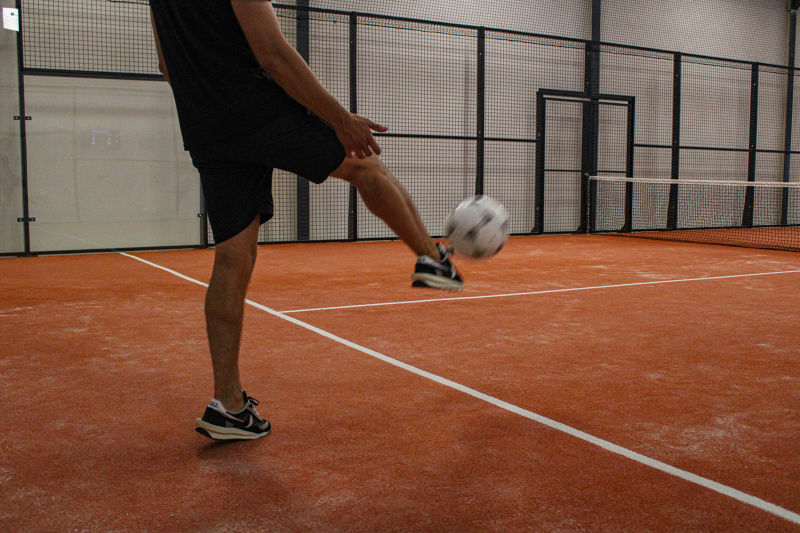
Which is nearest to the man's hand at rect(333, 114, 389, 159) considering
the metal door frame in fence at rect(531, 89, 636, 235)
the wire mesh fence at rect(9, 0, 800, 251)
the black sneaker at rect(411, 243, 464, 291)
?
the black sneaker at rect(411, 243, 464, 291)

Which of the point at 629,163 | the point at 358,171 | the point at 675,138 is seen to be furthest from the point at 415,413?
the point at 675,138

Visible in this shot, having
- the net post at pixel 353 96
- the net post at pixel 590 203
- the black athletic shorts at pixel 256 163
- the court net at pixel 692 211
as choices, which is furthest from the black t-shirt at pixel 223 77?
the net post at pixel 590 203

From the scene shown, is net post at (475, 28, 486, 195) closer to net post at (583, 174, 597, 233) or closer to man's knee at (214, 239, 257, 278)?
net post at (583, 174, 597, 233)

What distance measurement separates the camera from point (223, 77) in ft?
6.83

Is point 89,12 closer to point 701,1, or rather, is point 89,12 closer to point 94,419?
point 94,419

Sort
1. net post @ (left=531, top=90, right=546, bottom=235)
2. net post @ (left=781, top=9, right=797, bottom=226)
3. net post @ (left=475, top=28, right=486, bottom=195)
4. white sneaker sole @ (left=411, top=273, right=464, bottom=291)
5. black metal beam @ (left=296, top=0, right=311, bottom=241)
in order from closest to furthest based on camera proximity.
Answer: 1. white sneaker sole @ (left=411, top=273, right=464, bottom=291)
2. black metal beam @ (left=296, top=0, right=311, bottom=241)
3. net post @ (left=475, top=28, right=486, bottom=195)
4. net post @ (left=531, top=90, right=546, bottom=235)
5. net post @ (left=781, top=9, right=797, bottom=226)

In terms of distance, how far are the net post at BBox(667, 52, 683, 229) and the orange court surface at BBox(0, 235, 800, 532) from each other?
24.7 feet

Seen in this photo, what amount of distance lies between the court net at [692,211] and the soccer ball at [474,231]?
900 centimetres

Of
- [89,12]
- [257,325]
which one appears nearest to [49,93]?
[89,12]

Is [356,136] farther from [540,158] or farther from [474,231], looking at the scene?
[540,158]

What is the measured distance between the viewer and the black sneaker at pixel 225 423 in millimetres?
2246

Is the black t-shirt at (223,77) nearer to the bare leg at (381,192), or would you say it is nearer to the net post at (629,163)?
the bare leg at (381,192)

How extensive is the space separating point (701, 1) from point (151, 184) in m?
10.1

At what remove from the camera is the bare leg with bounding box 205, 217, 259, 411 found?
2217mm
